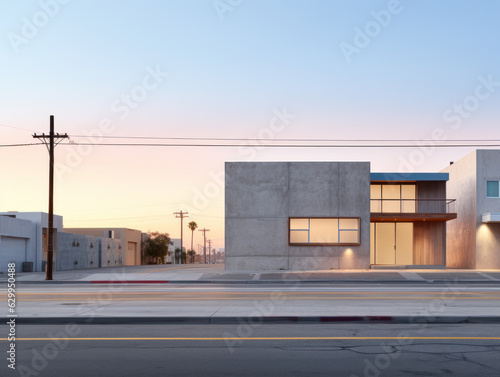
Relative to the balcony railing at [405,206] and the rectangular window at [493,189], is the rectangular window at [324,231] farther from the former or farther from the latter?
the rectangular window at [493,189]

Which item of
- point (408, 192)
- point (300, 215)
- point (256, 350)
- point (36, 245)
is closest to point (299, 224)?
point (300, 215)

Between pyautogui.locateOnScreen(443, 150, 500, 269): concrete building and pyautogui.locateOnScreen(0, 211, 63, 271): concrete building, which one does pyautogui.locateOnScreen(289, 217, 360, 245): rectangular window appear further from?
pyautogui.locateOnScreen(0, 211, 63, 271): concrete building

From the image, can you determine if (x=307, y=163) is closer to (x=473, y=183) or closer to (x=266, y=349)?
(x=473, y=183)

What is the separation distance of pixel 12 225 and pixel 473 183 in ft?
102

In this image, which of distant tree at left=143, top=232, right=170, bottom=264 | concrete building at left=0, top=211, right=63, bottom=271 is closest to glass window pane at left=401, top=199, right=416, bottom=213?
concrete building at left=0, top=211, right=63, bottom=271

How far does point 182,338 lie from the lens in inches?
426

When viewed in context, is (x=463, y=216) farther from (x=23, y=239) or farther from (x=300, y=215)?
(x=23, y=239)

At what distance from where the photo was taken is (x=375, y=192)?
4178cm

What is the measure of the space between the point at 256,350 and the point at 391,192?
33657 millimetres

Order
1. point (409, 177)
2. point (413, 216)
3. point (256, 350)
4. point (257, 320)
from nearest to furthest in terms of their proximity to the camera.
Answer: point (256, 350) < point (257, 320) < point (413, 216) < point (409, 177)

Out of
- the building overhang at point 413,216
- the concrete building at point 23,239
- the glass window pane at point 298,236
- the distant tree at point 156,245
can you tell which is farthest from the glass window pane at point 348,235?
the distant tree at point 156,245

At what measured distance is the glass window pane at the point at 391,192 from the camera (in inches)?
1645

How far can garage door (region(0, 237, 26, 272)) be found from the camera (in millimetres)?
41594

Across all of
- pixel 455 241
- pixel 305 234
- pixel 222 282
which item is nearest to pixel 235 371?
pixel 222 282
